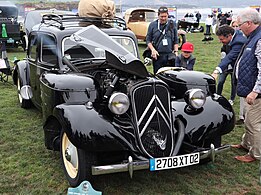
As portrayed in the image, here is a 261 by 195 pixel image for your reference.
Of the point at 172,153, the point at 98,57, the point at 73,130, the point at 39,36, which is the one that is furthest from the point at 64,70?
the point at 172,153

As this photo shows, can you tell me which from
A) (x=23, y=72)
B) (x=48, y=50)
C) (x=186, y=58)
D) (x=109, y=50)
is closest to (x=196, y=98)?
(x=109, y=50)

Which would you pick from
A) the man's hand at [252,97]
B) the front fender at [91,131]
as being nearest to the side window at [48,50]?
the front fender at [91,131]

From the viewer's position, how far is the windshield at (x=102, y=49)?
380cm

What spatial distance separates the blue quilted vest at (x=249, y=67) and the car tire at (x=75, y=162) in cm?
195

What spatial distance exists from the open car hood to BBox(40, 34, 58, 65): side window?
521 mm

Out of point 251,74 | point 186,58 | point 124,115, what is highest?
point 251,74

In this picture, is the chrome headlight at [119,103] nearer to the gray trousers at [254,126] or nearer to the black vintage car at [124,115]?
the black vintage car at [124,115]

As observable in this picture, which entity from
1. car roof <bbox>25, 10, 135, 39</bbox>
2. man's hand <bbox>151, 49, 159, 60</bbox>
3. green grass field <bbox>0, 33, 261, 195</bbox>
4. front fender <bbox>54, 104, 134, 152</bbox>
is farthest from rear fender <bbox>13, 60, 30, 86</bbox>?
front fender <bbox>54, 104, 134, 152</bbox>

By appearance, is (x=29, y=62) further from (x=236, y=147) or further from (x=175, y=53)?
(x=236, y=147)

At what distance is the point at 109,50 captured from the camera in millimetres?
4078

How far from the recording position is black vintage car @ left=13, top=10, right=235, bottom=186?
336 centimetres

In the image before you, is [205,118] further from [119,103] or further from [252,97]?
[119,103]

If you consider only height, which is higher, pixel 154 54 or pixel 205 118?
pixel 154 54

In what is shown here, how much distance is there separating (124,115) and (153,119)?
290mm
